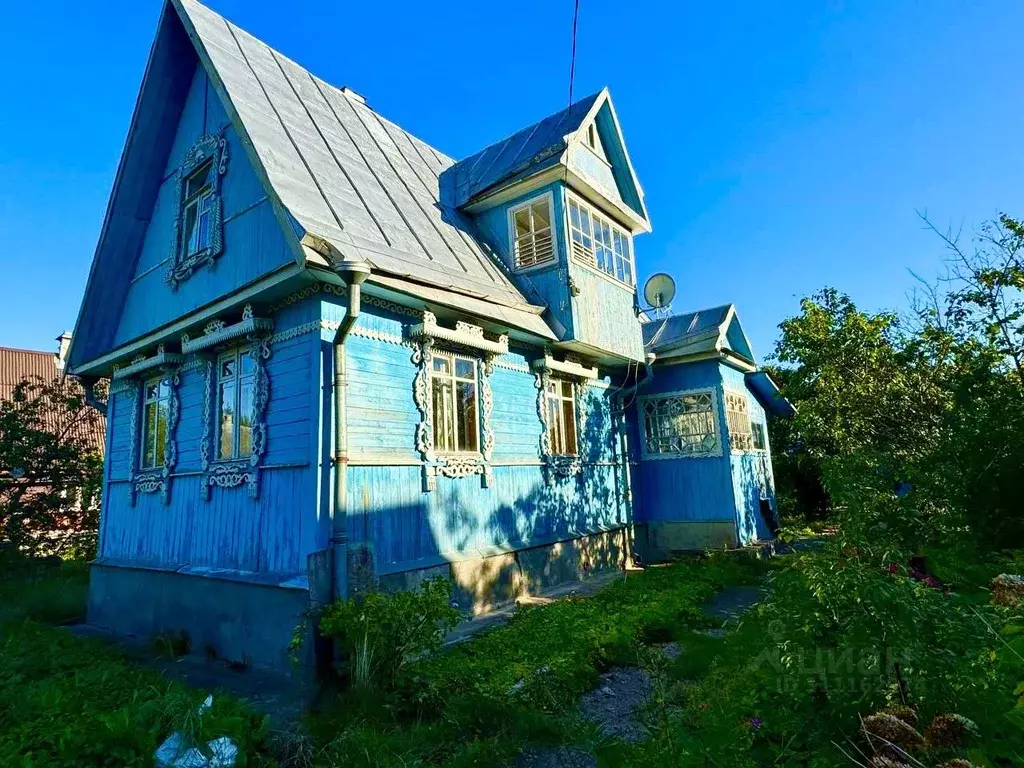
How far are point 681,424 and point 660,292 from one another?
123 inches

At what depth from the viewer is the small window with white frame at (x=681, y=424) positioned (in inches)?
456

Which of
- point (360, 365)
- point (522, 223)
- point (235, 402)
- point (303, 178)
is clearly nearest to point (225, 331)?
point (235, 402)

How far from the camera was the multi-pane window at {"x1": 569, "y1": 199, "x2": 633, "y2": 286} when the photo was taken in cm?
1005

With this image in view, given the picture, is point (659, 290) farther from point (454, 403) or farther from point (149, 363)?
point (149, 363)

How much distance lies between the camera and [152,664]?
22.1ft

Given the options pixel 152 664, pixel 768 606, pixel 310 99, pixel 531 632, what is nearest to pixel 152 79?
pixel 310 99

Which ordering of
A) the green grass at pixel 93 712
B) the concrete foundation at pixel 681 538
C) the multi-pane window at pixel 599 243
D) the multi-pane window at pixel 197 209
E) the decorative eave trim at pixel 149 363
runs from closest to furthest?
the green grass at pixel 93 712 → the multi-pane window at pixel 197 209 → the decorative eave trim at pixel 149 363 → the multi-pane window at pixel 599 243 → the concrete foundation at pixel 681 538

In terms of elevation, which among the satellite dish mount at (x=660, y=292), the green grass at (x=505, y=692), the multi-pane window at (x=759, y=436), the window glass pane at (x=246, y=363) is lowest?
the green grass at (x=505, y=692)

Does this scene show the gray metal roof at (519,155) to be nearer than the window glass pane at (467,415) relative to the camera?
No

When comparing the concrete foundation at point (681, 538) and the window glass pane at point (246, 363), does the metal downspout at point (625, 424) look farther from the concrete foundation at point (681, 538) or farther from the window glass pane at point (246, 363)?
the window glass pane at point (246, 363)

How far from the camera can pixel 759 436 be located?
14.5m

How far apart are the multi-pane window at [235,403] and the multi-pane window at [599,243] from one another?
5366 millimetres

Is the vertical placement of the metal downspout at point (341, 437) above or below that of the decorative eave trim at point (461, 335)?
below

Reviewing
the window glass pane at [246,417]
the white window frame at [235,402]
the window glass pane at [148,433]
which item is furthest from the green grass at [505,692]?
the window glass pane at [148,433]
